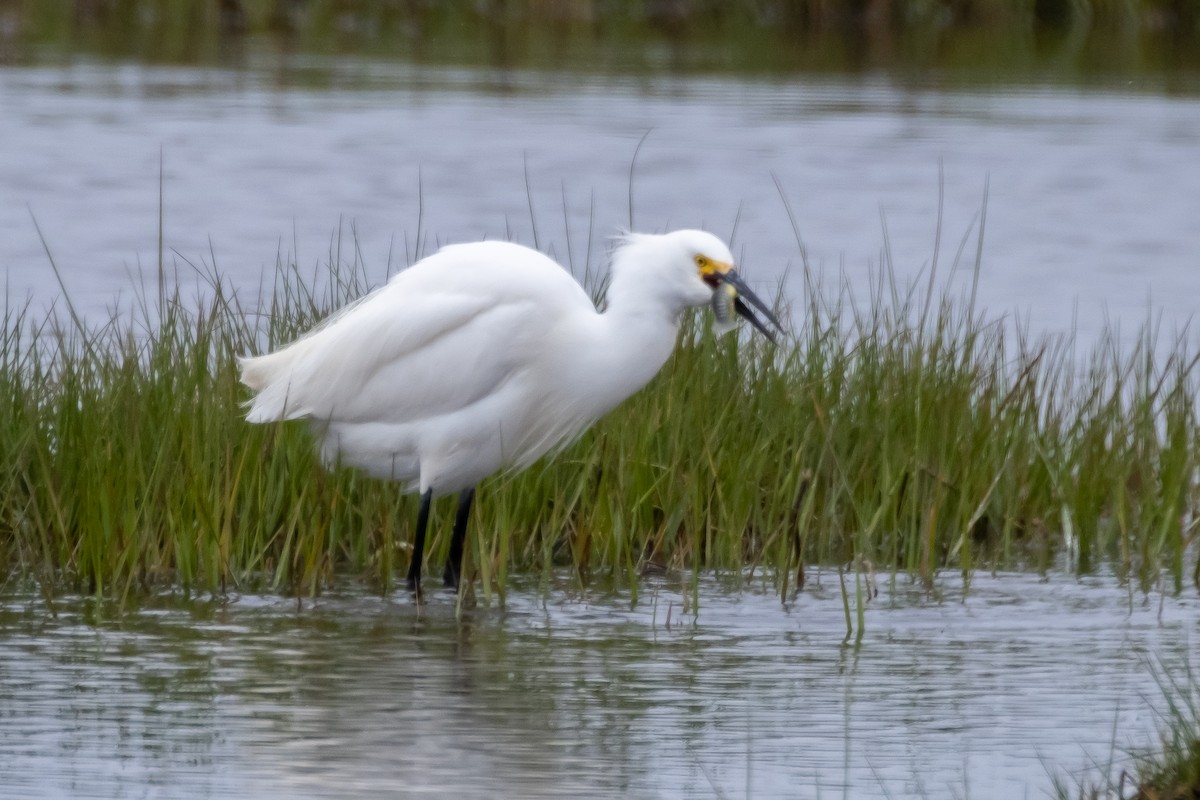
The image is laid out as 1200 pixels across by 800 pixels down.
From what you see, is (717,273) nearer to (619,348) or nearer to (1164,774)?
(619,348)

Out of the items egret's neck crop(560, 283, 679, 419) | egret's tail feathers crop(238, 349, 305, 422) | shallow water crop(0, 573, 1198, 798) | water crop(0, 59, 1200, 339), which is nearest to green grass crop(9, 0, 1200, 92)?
water crop(0, 59, 1200, 339)

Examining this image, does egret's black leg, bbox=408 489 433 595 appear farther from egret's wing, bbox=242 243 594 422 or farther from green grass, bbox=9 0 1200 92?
green grass, bbox=9 0 1200 92

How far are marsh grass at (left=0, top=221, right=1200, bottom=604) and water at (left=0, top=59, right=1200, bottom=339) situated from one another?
4.87 metres

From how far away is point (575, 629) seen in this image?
548cm

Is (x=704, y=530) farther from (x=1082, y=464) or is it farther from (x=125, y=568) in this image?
(x=125, y=568)

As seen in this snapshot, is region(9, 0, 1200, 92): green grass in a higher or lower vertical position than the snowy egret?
higher

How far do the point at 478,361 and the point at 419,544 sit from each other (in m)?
0.55

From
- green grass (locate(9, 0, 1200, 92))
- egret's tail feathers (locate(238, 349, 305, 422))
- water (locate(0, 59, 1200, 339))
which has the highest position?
green grass (locate(9, 0, 1200, 92))

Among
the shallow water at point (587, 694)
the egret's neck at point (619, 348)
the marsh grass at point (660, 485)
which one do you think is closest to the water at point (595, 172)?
the marsh grass at point (660, 485)

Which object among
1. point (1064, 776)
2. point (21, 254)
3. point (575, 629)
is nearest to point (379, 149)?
point (21, 254)

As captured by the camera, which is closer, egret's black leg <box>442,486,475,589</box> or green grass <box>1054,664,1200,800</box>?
green grass <box>1054,664,1200,800</box>

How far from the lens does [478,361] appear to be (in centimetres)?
606

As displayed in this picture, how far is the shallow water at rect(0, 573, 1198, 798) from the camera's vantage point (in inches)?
166

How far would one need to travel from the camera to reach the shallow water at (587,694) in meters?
4.22
